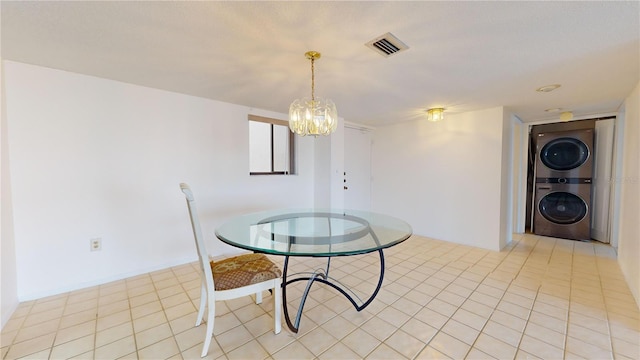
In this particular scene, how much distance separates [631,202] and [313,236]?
10.6ft

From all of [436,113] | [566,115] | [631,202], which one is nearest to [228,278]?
[436,113]

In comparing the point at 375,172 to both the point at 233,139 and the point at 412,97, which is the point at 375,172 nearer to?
the point at 412,97

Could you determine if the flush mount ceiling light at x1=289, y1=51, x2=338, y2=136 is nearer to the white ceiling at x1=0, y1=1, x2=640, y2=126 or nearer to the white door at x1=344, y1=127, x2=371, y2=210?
the white ceiling at x1=0, y1=1, x2=640, y2=126

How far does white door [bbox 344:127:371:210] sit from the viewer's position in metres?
4.45

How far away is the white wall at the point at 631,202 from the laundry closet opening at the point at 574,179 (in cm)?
107

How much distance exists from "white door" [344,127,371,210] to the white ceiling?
6.00 ft

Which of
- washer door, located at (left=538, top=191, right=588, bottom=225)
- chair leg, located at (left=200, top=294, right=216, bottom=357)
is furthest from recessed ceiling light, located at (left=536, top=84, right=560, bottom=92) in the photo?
chair leg, located at (left=200, top=294, right=216, bottom=357)

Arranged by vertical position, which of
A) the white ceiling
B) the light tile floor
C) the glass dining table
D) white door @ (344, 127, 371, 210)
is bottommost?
the light tile floor

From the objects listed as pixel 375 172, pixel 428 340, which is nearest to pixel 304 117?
pixel 428 340

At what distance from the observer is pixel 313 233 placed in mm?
1906

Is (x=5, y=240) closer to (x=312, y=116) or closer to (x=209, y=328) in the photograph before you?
(x=209, y=328)

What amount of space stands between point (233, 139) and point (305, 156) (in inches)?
47.7

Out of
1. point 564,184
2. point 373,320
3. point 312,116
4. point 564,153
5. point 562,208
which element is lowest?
point 373,320

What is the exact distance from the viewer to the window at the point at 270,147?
11.7 feet
